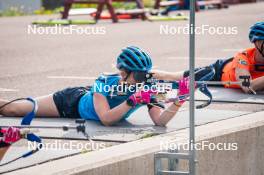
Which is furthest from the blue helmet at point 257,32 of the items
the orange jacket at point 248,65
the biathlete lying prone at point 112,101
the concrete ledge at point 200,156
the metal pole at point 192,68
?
the metal pole at point 192,68

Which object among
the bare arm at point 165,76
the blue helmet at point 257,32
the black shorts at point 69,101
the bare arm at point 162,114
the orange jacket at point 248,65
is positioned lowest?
the bare arm at point 162,114

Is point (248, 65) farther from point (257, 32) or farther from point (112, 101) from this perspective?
point (112, 101)

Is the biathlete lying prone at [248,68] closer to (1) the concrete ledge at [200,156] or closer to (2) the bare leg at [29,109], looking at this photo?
(1) the concrete ledge at [200,156]

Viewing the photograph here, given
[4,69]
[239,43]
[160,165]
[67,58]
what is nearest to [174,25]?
[239,43]

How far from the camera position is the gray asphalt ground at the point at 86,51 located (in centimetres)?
1211

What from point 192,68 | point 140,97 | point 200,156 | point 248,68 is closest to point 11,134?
point 192,68

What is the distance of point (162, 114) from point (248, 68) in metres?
2.46

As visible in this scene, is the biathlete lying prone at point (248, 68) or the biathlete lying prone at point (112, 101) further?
the biathlete lying prone at point (248, 68)

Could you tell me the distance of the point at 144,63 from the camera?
8.66 m

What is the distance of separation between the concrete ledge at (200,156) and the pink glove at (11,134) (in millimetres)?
300

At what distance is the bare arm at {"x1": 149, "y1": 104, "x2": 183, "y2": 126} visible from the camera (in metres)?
8.41

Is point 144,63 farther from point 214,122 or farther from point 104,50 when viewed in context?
point 104,50

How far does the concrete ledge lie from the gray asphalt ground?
1.14 m

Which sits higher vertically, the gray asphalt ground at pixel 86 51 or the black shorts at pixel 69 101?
the gray asphalt ground at pixel 86 51
